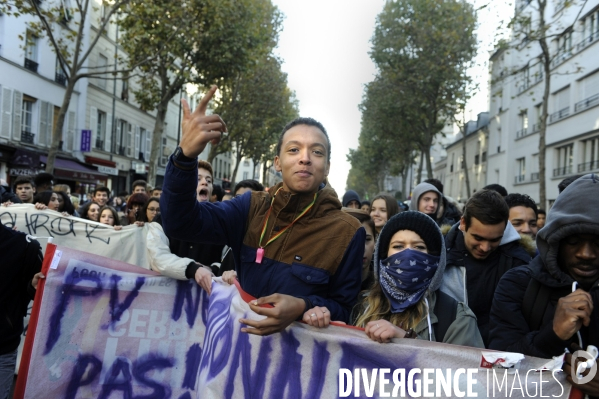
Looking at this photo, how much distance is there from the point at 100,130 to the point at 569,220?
3381 centimetres

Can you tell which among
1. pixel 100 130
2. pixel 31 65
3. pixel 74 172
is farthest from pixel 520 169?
pixel 31 65

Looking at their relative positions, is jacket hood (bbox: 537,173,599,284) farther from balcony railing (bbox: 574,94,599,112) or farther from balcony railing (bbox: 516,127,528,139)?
balcony railing (bbox: 516,127,528,139)

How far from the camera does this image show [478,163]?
47.5 metres

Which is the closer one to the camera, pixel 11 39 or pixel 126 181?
pixel 11 39

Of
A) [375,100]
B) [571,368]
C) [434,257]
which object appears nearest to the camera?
[571,368]

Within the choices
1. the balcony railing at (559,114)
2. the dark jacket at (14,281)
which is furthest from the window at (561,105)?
the dark jacket at (14,281)

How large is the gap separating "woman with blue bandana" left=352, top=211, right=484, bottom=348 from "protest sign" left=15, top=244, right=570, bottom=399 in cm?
20

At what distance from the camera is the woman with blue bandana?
278 centimetres

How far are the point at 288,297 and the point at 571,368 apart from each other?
1.12m

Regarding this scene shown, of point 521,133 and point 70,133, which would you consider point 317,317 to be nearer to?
point 70,133

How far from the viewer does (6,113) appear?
77.7 feet

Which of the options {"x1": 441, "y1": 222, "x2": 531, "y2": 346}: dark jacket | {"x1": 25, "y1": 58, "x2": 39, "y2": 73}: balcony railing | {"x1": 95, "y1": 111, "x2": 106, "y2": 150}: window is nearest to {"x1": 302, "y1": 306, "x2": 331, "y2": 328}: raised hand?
{"x1": 441, "y1": 222, "x2": 531, "y2": 346}: dark jacket

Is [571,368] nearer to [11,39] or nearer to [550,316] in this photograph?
[550,316]

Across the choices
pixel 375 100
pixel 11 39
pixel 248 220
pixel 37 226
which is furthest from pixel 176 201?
pixel 375 100
